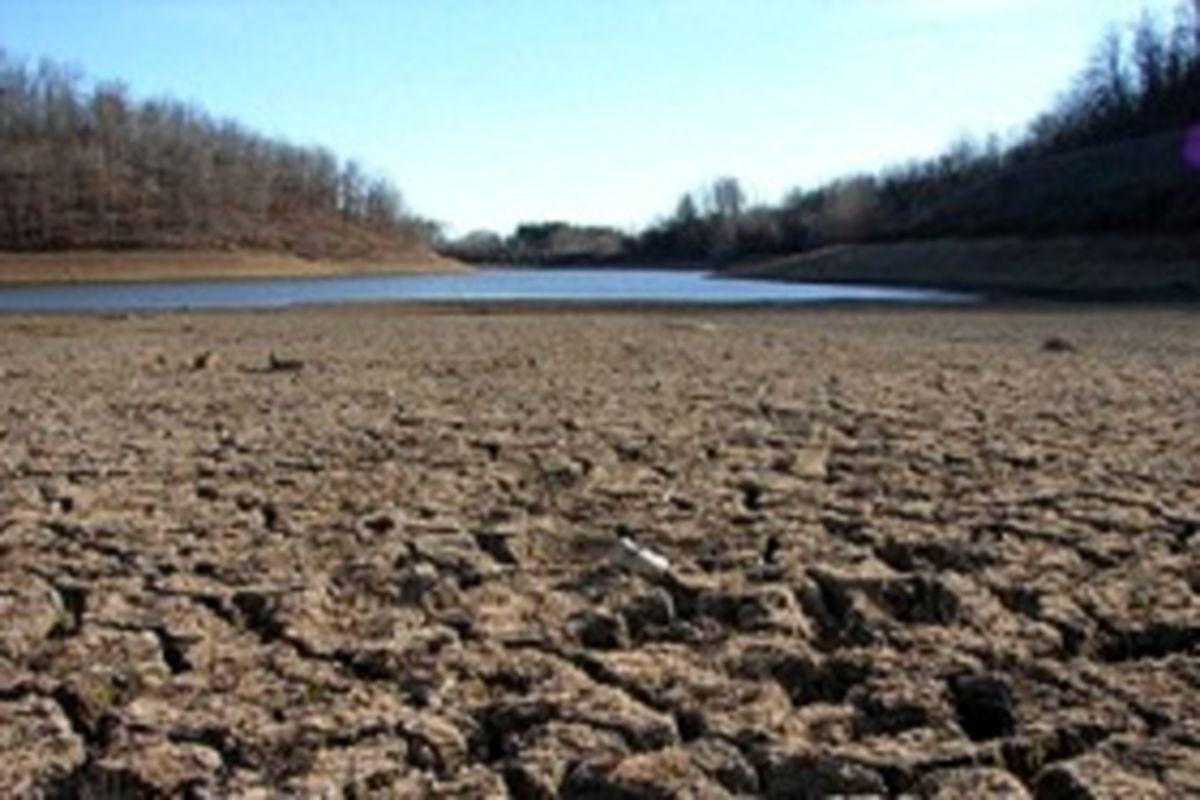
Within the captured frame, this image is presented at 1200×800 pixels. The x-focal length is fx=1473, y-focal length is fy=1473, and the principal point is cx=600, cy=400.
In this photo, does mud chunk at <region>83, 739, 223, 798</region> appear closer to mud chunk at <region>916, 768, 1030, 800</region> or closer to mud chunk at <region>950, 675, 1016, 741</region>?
mud chunk at <region>916, 768, 1030, 800</region>

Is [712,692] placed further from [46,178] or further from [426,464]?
[46,178]

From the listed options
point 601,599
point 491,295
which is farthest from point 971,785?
point 491,295

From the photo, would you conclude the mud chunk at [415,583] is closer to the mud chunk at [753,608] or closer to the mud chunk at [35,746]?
the mud chunk at [753,608]

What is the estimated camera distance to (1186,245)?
41.8 metres

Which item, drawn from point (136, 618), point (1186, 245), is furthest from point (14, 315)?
point (1186, 245)

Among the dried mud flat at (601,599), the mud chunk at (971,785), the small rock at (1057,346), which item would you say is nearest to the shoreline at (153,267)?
the small rock at (1057,346)

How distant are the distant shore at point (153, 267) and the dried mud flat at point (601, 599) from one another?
78.4 m

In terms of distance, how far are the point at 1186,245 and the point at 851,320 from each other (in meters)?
23.1

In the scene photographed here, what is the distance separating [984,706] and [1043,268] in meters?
41.6

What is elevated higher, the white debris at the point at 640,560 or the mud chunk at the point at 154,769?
the white debris at the point at 640,560

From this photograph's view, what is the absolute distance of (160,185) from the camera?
119062 millimetres

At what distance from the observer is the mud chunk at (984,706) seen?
3.52m

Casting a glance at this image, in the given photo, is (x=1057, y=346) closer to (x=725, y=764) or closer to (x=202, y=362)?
(x=202, y=362)

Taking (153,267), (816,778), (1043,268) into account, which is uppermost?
(1043,268)
